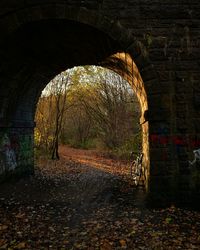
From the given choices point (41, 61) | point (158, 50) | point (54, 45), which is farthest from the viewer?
A: point (41, 61)

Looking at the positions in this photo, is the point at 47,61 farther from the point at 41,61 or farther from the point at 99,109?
the point at 99,109

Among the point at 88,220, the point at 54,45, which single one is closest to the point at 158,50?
the point at 54,45

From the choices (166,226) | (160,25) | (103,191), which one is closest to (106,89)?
(103,191)

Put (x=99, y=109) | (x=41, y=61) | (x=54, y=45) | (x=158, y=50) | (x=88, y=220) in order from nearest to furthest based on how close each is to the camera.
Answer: (x=88, y=220), (x=158, y=50), (x=54, y=45), (x=41, y=61), (x=99, y=109)

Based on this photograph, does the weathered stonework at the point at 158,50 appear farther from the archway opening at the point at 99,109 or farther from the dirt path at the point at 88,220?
the archway opening at the point at 99,109

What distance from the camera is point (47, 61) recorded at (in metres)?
10.9

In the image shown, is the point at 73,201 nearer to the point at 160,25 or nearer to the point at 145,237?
the point at 145,237

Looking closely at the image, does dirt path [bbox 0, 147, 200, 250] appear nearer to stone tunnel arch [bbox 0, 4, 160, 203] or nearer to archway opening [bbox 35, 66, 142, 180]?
stone tunnel arch [bbox 0, 4, 160, 203]

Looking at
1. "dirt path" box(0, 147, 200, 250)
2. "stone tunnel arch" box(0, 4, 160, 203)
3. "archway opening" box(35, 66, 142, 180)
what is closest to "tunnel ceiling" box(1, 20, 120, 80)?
"stone tunnel arch" box(0, 4, 160, 203)

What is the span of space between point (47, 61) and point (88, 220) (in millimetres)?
5883

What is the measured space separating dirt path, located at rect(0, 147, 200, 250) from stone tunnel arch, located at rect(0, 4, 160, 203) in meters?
1.32

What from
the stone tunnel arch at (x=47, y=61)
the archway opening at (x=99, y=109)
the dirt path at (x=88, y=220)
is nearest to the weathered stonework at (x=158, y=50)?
the stone tunnel arch at (x=47, y=61)

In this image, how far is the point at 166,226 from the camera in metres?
6.64

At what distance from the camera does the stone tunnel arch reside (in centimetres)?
781
